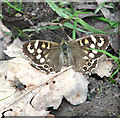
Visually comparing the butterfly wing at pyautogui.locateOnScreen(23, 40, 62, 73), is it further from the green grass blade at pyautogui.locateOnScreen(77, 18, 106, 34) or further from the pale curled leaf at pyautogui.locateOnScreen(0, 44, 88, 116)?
the green grass blade at pyautogui.locateOnScreen(77, 18, 106, 34)

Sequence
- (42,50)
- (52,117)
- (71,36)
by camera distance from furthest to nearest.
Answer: (71,36) < (42,50) < (52,117)

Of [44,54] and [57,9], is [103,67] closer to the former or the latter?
[44,54]

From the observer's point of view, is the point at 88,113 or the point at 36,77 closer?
the point at 88,113

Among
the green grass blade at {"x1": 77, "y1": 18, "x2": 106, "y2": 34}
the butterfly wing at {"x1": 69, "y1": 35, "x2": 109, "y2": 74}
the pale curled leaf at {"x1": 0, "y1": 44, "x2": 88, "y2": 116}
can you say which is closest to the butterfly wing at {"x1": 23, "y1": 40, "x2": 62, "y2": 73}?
the pale curled leaf at {"x1": 0, "y1": 44, "x2": 88, "y2": 116}

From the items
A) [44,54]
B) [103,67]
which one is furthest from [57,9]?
[103,67]

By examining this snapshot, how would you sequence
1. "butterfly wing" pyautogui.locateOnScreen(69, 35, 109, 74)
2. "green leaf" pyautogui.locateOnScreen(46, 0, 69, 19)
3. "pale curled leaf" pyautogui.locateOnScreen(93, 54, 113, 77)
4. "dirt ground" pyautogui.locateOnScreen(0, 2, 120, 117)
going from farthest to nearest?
1. "green leaf" pyautogui.locateOnScreen(46, 0, 69, 19)
2. "pale curled leaf" pyautogui.locateOnScreen(93, 54, 113, 77)
3. "butterfly wing" pyautogui.locateOnScreen(69, 35, 109, 74)
4. "dirt ground" pyautogui.locateOnScreen(0, 2, 120, 117)

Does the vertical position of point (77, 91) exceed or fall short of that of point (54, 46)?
it falls short

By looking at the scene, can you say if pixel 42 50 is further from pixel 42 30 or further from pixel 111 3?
pixel 111 3

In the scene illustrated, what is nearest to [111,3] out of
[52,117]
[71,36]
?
[71,36]
